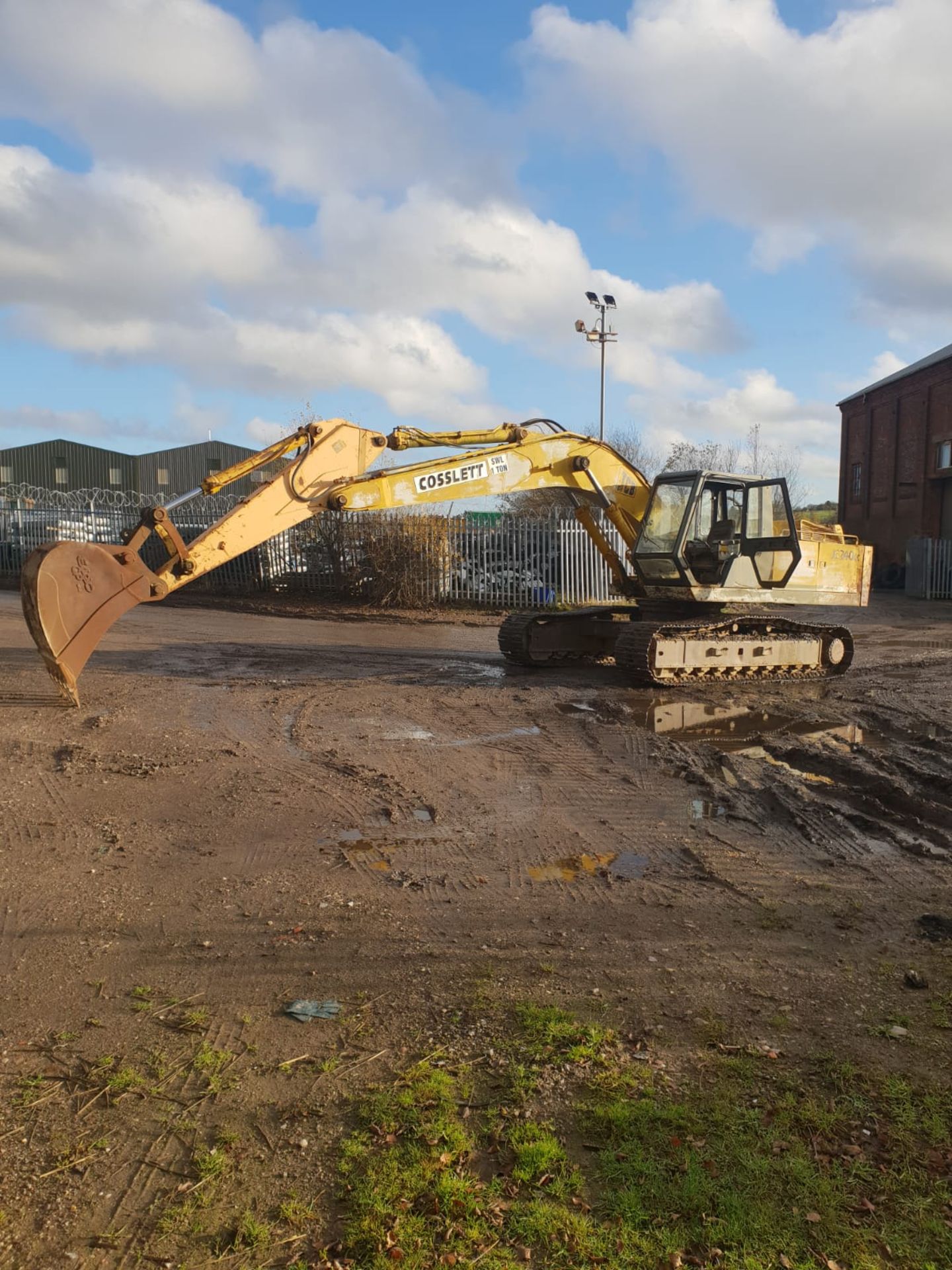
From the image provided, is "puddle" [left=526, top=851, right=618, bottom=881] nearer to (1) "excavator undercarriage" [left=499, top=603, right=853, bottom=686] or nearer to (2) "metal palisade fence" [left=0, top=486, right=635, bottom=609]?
(1) "excavator undercarriage" [left=499, top=603, right=853, bottom=686]

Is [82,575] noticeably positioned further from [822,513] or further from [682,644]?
[822,513]

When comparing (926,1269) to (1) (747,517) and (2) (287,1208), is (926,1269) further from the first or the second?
(1) (747,517)

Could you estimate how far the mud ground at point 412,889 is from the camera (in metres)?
3.38

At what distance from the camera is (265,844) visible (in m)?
5.60

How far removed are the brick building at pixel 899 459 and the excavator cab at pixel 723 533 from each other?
79.4 ft

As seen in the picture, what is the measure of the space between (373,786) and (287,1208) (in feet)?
14.1

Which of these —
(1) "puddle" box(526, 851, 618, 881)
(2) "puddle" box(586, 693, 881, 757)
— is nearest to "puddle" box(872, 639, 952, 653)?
(2) "puddle" box(586, 693, 881, 757)

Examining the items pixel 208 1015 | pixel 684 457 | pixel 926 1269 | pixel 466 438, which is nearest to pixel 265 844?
pixel 208 1015

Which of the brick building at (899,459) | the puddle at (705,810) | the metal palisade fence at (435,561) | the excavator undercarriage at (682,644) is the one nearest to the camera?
the puddle at (705,810)

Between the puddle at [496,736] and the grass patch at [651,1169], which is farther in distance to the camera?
the puddle at [496,736]

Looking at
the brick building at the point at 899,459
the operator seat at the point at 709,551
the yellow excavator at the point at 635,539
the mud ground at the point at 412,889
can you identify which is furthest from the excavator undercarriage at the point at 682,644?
the brick building at the point at 899,459

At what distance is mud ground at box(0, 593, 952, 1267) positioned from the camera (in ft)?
11.1

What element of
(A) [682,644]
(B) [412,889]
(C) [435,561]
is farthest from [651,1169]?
(C) [435,561]

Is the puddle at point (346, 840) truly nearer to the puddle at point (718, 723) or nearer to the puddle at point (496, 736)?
the puddle at point (496, 736)
